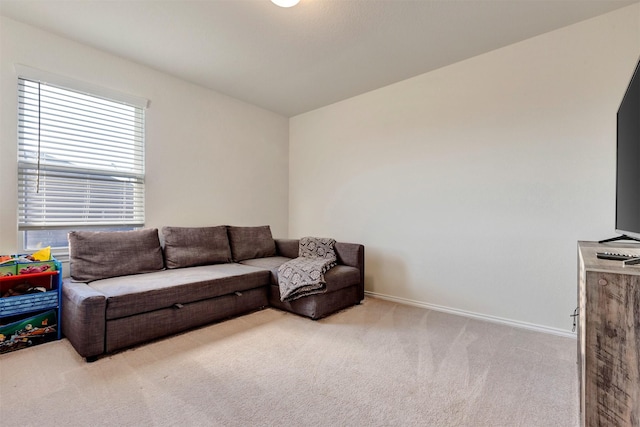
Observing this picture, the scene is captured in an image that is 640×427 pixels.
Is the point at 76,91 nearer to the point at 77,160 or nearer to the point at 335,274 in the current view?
the point at 77,160

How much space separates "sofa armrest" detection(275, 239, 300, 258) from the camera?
3.89 m

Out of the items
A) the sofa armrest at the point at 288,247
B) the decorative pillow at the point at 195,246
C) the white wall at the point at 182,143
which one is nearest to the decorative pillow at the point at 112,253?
the decorative pillow at the point at 195,246

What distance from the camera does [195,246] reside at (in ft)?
10.5

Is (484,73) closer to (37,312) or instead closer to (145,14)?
(145,14)

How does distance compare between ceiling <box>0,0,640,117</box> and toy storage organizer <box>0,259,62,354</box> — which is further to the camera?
ceiling <box>0,0,640,117</box>

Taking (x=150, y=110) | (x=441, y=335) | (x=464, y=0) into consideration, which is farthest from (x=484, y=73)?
(x=150, y=110)

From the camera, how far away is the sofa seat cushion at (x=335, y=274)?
2.91 meters

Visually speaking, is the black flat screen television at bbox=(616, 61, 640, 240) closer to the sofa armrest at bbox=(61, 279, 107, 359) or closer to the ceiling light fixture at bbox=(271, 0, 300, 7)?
the ceiling light fixture at bbox=(271, 0, 300, 7)

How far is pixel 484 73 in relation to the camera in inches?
113

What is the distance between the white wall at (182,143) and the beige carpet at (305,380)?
1.45m

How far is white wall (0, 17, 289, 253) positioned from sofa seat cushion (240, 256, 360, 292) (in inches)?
36.3

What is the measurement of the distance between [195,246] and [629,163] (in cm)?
343

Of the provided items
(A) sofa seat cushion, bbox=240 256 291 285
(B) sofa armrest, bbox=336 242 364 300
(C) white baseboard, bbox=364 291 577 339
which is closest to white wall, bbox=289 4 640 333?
(C) white baseboard, bbox=364 291 577 339

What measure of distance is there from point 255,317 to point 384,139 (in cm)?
247
